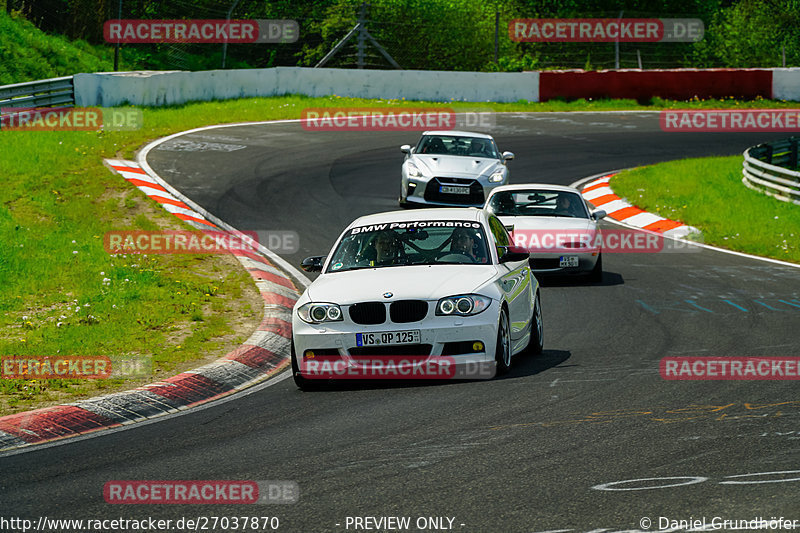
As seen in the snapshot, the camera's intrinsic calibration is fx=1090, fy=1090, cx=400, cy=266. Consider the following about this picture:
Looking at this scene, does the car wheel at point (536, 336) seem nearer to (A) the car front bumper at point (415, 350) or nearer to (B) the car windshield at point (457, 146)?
(A) the car front bumper at point (415, 350)

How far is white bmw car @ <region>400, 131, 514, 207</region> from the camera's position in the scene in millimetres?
20094

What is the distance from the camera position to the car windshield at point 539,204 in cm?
1623

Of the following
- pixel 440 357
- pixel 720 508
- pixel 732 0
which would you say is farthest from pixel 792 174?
pixel 732 0

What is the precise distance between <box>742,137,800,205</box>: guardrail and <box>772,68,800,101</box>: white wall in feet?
30.9

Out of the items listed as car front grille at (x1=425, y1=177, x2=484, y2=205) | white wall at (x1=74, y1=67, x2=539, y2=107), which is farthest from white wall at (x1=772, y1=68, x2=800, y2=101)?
car front grille at (x1=425, y1=177, x2=484, y2=205)

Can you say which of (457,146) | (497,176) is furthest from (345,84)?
(497,176)

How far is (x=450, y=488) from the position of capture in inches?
233

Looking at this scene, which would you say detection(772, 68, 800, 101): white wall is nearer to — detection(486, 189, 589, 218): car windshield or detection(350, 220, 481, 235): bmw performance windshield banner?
detection(486, 189, 589, 218): car windshield

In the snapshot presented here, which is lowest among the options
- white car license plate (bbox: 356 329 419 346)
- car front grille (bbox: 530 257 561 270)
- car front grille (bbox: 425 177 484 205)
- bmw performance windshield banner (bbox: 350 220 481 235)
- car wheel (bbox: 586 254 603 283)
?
car wheel (bbox: 586 254 603 283)

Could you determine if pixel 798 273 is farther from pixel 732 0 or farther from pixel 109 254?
pixel 732 0

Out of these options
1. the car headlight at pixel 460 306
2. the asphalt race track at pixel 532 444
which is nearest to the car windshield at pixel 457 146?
the asphalt race track at pixel 532 444

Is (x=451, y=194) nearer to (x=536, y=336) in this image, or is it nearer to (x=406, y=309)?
(x=536, y=336)

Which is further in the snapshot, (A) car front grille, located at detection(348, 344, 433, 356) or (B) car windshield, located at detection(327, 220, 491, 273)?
(B) car windshield, located at detection(327, 220, 491, 273)

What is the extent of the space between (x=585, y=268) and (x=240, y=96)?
22.2m
